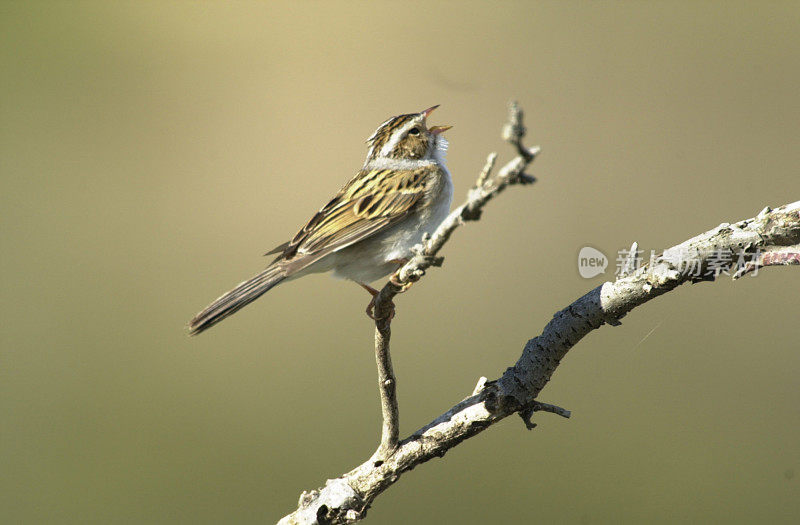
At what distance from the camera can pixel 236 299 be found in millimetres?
4012

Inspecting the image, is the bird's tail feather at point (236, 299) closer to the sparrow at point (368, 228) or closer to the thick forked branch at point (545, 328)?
the sparrow at point (368, 228)

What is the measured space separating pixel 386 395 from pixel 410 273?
0.72 metres

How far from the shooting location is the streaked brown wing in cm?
438

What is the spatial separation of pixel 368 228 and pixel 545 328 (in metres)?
1.47

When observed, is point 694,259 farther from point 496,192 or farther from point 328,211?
point 328,211

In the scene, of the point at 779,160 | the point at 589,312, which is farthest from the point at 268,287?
the point at 779,160

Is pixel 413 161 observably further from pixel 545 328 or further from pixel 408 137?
pixel 545 328

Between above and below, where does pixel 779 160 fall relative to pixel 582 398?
above

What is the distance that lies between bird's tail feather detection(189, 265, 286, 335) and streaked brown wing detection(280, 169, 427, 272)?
10 centimetres

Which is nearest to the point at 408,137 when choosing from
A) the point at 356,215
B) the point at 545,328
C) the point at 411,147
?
the point at 411,147

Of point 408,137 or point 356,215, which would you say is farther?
point 408,137

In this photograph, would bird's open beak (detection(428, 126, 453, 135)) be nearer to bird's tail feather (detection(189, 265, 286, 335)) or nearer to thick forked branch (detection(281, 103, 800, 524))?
bird's tail feather (detection(189, 265, 286, 335))

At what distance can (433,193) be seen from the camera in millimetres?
4648

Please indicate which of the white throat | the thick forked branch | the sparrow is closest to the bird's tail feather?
the sparrow
